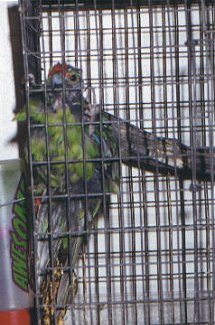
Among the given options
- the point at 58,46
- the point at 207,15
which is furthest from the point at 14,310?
the point at 207,15

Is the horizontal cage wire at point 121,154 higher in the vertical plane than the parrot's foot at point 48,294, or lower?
higher

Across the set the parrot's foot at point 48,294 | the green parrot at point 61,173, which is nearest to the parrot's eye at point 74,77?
the green parrot at point 61,173

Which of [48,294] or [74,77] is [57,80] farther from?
[48,294]

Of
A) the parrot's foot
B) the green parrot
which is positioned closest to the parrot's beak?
the green parrot

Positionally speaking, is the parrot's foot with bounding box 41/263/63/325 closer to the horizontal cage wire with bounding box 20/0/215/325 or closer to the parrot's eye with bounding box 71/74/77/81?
the horizontal cage wire with bounding box 20/0/215/325

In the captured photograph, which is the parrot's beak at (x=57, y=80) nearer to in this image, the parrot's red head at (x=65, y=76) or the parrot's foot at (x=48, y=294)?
the parrot's red head at (x=65, y=76)

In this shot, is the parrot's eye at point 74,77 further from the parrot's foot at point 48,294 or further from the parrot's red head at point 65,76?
the parrot's foot at point 48,294

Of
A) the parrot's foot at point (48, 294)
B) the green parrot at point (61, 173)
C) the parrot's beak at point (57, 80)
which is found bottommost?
the parrot's foot at point (48, 294)

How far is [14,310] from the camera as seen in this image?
1369mm

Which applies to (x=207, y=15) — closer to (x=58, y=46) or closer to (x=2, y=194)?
(x=58, y=46)

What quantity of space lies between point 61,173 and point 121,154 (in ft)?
0.47

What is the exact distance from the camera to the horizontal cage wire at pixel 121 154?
1.20 metres

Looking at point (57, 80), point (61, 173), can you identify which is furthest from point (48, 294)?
point (57, 80)

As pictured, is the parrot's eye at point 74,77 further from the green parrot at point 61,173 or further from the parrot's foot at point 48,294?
the parrot's foot at point 48,294
